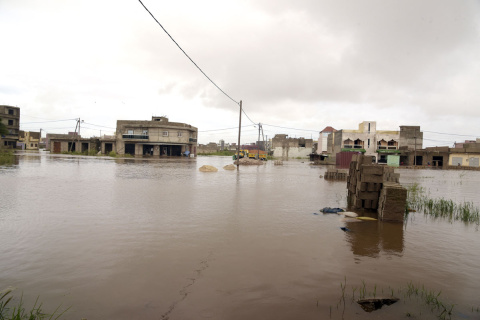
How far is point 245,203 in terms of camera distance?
1005 cm

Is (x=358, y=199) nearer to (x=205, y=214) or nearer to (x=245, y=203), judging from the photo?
(x=245, y=203)

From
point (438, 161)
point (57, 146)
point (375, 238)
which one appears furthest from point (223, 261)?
point (57, 146)

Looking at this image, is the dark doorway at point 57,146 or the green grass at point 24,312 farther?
the dark doorway at point 57,146

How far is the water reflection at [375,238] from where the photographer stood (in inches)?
218

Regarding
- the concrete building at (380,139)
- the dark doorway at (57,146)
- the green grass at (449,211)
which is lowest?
the green grass at (449,211)

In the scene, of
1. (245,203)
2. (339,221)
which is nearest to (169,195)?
(245,203)

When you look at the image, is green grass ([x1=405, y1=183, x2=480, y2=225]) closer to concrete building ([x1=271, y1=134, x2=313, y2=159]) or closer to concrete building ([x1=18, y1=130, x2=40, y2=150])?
concrete building ([x1=271, y1=134, x2=313, y2=159])

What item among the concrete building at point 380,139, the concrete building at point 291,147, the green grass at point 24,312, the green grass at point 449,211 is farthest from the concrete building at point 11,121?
the green grass at point 449,211

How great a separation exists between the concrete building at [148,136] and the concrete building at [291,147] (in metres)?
36.2

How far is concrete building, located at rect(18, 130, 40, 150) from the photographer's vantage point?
85450 mm

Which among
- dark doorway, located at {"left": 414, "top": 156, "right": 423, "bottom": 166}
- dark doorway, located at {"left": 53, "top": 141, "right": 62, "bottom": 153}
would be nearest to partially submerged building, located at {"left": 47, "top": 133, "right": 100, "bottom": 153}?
dark doorway, located at {"left": 53, "top": 141, "right": 62, "bottom": 153}

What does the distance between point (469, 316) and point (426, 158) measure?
5533cm

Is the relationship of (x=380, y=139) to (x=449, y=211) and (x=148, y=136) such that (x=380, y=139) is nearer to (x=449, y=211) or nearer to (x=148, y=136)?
(x=148, y=136)

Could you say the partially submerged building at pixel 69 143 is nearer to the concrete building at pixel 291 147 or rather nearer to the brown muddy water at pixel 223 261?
the concrete building at pixel 291 147
